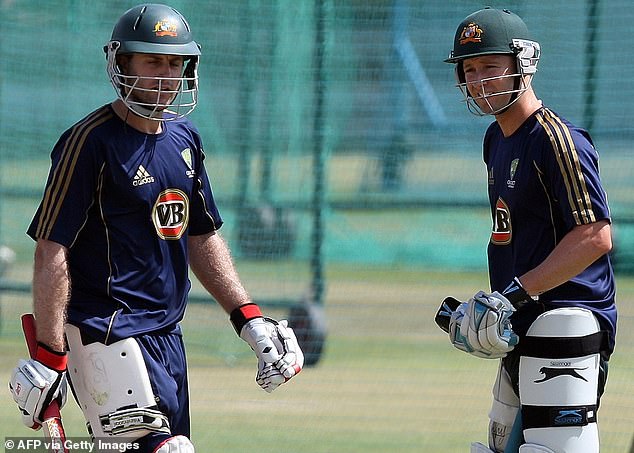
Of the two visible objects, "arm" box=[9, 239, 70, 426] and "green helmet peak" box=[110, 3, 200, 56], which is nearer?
"arm" box=[9, 239, 70, 426]

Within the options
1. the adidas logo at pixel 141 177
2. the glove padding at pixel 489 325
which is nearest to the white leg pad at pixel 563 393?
the glove padding at pixel 489 325

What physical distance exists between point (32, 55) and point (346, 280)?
2493mm

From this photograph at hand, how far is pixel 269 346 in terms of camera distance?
16.3 feet

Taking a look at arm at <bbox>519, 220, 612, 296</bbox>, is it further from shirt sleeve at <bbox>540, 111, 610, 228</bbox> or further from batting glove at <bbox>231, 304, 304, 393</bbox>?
batting glove at <bbox>231, 304, 304, 393</bbox>

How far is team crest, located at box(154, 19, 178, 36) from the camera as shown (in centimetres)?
483

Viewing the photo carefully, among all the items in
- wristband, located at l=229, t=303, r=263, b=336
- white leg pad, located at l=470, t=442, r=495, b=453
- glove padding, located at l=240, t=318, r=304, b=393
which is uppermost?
wristband, located at l=229, t=303, r=263, b=336

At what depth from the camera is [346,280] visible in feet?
30.1

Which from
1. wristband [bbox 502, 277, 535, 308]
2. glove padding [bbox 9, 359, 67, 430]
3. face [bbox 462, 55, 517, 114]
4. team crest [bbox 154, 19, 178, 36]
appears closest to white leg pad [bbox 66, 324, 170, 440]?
glove padding [bbox 9, 359, 67, 430]

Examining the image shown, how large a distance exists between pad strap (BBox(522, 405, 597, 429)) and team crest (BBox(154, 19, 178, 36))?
6.15 ft

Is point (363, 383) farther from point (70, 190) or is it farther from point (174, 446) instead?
point (70, 190)

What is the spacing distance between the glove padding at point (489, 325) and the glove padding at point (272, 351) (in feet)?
2.05

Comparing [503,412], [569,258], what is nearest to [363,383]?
[503,412]

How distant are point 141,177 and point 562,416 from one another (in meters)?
1.73

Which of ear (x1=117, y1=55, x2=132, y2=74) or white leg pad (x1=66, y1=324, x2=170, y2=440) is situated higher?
ear (x1=117, y1=55, x2=132, y2=74)
